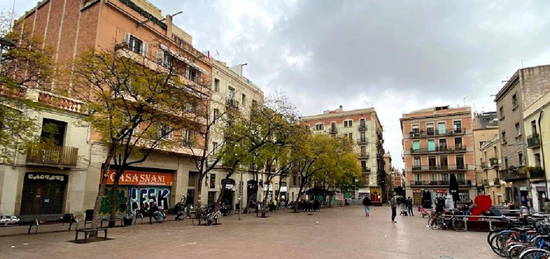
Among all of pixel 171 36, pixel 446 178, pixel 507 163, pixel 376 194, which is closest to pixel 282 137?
pixel 171 36

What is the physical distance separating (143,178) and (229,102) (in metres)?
10.7

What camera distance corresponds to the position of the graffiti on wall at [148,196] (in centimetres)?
2525

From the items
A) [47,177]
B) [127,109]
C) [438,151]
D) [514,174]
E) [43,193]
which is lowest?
[43,193]

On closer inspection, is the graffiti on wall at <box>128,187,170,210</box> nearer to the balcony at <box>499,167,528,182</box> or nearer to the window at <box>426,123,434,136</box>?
the balcony at <box>499,167,528,182</box>

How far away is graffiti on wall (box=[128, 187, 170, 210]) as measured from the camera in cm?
2525

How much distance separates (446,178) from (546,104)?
38440mm

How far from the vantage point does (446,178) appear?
60.7 metres

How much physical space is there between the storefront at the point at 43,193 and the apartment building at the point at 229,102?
12782 mm

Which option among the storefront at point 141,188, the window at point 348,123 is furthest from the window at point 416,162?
the storefront at point 141,188

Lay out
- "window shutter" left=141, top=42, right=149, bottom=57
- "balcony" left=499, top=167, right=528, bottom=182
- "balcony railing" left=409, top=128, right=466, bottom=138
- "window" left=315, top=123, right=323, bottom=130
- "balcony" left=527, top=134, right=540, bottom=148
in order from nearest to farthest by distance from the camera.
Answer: "window shutter" left=141, top=42, right=149, bottom=57
"balcony" left=527, top=134, right=540, bottom=148
"balcony" left=499, top=167, right=528, bottom=182
"balcony railing" left=409, top=128, right=466, bottom=138
"window" left=315, top=123, right=323, bottom=130

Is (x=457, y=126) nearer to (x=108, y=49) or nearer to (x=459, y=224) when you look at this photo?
(x=459, y=224)

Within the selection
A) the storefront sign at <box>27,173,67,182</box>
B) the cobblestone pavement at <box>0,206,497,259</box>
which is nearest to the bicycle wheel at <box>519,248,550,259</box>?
the cobblestone pavement at <box>0,206,497,259</box>

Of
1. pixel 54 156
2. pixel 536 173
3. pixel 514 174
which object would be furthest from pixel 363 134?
pixel 54 156

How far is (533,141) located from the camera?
27.2 metres
